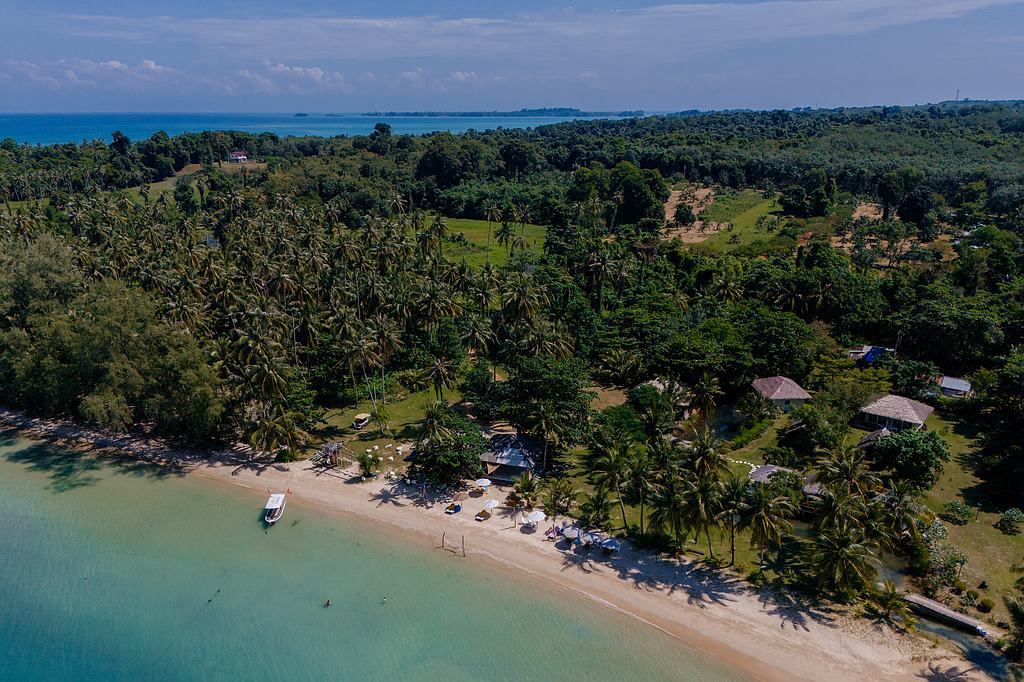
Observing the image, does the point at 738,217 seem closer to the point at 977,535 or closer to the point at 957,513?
the point at 957,513

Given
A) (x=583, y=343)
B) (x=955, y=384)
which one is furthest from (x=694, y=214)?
(x=955, y=384)

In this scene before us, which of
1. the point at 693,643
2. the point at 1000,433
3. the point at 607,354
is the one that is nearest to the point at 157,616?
the point at 693,643

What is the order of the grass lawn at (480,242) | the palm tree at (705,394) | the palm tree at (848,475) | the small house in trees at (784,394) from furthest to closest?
the grass lawn at (480,242), the small house in trees at (784,394), the palm tree at (705,394), the palm tree at (848,475)

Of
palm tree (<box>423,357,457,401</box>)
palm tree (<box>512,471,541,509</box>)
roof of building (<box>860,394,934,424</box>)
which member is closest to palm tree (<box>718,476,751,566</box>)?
palm tree (<box>512,471,541,509</box>)

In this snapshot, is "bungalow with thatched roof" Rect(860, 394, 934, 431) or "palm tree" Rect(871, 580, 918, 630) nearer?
"palm tree" Rect(871, 580, 918, 630)

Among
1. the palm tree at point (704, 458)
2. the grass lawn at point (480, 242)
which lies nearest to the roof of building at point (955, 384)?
the palm tree at point (704, 458)

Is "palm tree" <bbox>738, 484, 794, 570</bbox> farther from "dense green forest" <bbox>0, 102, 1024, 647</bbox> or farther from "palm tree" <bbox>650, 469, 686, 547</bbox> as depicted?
"palm tree" <bbox>650, 469, 686, 547</bbox>

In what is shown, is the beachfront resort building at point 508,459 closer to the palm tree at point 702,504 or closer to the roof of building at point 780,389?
the palm tree at point 702,504
